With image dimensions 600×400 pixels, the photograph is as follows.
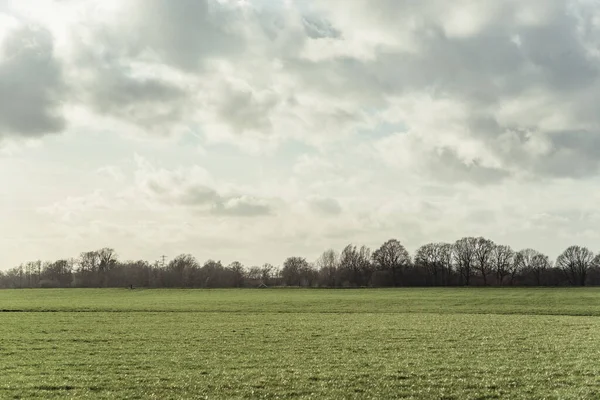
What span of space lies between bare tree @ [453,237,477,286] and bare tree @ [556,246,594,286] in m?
30.4

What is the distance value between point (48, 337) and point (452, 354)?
26761 mm

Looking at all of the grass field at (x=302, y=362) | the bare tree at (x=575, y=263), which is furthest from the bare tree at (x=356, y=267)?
the grass field at (x=302, y=362)

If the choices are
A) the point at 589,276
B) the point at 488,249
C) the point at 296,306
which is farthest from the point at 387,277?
the point at 296,306

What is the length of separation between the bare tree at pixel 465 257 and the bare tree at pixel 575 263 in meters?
30.4

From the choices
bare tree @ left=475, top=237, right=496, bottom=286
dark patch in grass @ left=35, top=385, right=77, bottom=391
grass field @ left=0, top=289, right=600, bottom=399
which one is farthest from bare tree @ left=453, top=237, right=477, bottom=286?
dark patch in grass @ left=35, top=385, right=77, bottom=391

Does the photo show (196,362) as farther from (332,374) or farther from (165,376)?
(332,374)

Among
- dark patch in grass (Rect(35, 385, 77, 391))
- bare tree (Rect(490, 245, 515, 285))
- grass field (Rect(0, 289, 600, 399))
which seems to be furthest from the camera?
bare tree (Rect(490, 245, 515, 285))

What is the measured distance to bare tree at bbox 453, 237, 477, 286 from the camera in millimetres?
176125

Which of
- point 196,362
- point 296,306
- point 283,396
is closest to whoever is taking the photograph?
point 283,396

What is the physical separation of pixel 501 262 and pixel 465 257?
12.1 meters

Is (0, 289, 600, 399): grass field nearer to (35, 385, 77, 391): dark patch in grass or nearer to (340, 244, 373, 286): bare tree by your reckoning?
(35, 385, 77, 391): dark patch in grass

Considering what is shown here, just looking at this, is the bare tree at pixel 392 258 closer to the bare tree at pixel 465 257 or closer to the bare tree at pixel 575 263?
the bare tree at pixel 465 257

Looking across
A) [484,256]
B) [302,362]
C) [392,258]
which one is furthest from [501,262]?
[302,362]

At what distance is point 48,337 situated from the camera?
115 ft
